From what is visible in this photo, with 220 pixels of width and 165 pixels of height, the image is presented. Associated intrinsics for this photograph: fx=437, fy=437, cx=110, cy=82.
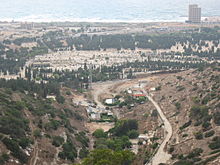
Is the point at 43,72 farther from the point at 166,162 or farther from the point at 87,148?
the point at 166,162

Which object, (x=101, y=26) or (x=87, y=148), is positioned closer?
(x=87, y=148)

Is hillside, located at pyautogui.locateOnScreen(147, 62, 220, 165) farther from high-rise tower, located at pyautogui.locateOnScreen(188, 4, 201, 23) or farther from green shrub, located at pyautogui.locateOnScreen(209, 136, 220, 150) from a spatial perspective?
high-rise tower, located at pyautogui.locateOnScreen(188, 4, 201, 23)

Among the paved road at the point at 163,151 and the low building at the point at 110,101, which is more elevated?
the paved road at the point at 163,151

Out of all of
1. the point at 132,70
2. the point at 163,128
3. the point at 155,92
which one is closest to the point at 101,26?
the point at 132,70

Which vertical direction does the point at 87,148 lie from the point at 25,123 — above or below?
below

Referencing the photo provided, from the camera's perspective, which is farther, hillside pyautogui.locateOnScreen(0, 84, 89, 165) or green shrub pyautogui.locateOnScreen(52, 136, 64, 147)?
green shrub pyautogui.locateOnScreen(52, 136, 64, 147)

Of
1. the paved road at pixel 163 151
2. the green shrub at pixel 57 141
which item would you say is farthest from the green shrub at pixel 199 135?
the green shrub at pixel 57 141

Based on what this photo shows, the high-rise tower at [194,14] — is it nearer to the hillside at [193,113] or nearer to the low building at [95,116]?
the hillside at [193,113]

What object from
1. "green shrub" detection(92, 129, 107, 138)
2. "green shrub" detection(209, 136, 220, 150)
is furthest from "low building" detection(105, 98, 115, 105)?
"green shrub" detection(209, 136, 220, 150)

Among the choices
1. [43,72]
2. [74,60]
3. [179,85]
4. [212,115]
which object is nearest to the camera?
[212,115]

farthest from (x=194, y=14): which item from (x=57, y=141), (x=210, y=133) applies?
(x=57, y=141)

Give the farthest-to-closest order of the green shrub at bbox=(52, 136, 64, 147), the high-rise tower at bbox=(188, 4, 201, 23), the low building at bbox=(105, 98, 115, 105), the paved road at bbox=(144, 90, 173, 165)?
the high-rise tower at bbox=(188, 4, 201, 23)
the low building at bbox=(105, 98, 115, 105)
the green shrub at bbox=(52, 136, 64, 147)
the paved road at bbox=(144, 90, 173, 165)
